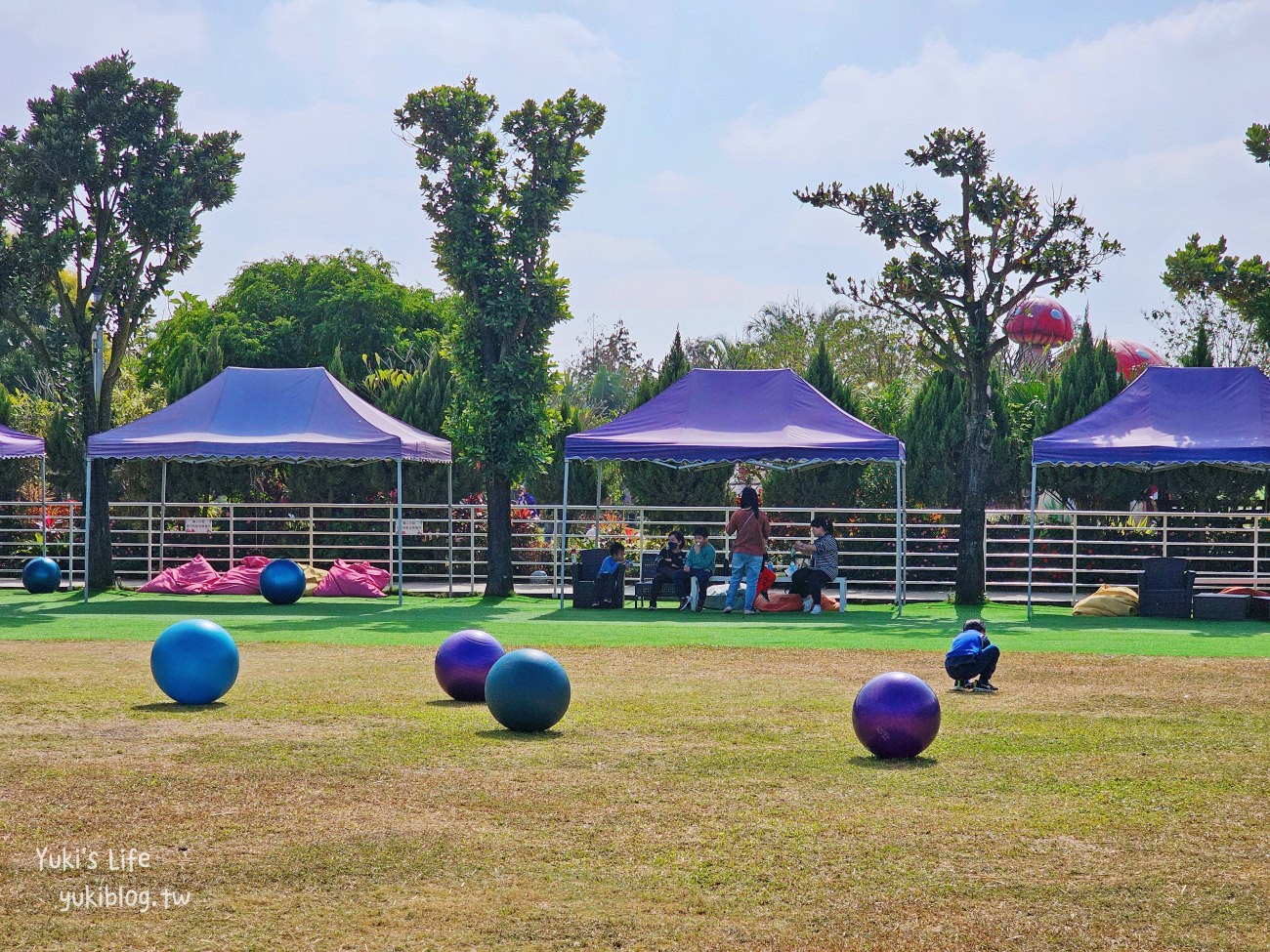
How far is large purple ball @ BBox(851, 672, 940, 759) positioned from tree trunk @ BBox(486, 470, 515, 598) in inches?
631

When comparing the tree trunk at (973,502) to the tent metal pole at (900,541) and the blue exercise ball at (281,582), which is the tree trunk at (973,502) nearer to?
the tent metal pole at (900,541)

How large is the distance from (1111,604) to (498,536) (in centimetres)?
999

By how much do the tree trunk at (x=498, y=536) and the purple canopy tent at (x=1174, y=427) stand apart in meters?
8.75

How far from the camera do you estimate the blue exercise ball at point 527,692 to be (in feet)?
31.4

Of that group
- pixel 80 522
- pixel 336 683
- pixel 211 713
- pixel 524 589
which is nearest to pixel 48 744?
pixel 211 713

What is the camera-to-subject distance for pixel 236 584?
24578mm

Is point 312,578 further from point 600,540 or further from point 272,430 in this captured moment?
point 600,540

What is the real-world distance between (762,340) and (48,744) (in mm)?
48725

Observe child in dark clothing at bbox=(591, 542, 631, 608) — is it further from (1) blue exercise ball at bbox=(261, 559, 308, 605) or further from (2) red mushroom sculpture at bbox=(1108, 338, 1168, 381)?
(2) red mushroom sculpture at bbox=(1108, 338, 1168, 381)

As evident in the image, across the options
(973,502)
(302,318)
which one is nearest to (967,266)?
(973,502)

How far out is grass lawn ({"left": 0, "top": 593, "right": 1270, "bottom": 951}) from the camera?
539 cm

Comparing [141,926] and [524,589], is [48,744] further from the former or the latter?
[524,589]

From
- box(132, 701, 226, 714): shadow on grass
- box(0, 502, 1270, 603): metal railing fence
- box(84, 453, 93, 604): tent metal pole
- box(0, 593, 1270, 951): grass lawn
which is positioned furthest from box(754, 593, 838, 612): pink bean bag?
box(132, 701, 226, 714): shadow on grass

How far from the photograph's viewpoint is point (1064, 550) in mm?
25844
